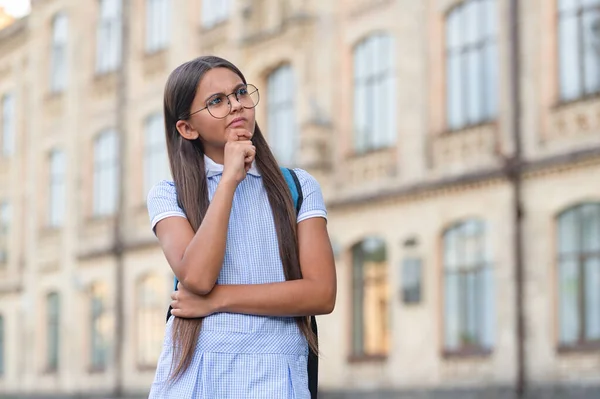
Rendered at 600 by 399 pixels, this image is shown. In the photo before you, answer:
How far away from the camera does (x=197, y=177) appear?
375 cm

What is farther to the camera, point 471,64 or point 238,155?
point 471,64

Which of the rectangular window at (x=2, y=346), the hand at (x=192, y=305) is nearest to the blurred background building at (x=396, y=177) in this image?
the rectangular window at (x=2, y=346)

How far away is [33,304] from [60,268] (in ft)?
6.36

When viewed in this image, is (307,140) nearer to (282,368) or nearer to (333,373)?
(333,373)

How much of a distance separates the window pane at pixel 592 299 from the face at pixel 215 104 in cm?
1672

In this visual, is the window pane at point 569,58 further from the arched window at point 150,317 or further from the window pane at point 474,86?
the arched window at point 150,317

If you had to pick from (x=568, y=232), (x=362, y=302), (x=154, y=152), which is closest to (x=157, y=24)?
(x=154, y=152)

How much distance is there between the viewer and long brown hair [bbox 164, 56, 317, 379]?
3.67m

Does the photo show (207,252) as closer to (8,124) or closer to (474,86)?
(474,86)

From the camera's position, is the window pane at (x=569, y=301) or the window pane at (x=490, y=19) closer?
the window pane at (x=569, y=301)

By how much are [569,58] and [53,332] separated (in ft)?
64.0

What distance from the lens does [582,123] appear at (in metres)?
20.3

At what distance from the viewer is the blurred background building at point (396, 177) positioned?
811 inches

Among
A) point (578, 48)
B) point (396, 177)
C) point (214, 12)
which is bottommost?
point (396, 177)
